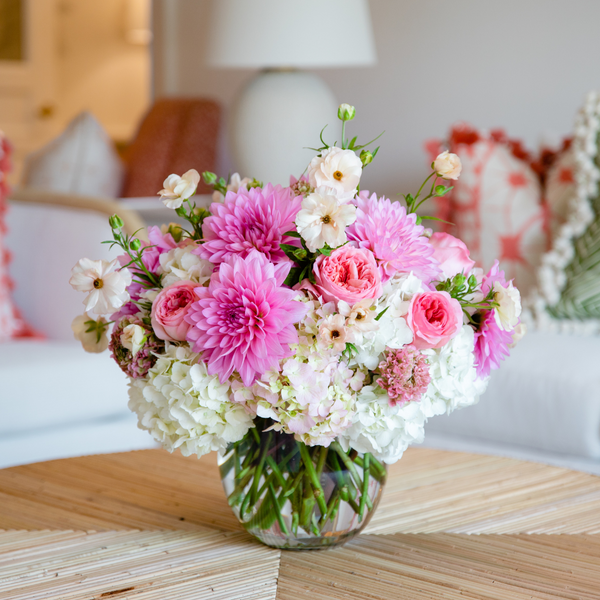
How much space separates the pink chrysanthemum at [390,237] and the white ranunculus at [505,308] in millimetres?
68

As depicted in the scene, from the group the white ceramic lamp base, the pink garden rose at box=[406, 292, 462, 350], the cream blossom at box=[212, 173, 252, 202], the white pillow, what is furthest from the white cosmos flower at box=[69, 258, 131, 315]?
the white pillow

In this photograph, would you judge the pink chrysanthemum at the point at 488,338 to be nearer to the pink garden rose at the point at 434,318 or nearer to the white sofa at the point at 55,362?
the pink garden rose at the point at 434,318

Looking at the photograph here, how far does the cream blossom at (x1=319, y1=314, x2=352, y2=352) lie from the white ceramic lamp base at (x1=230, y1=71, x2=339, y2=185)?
1761 mm

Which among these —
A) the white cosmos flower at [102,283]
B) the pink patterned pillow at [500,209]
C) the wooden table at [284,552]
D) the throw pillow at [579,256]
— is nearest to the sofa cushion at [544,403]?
the throw pillow at [579,256]

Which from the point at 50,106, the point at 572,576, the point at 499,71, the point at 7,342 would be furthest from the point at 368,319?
the point at 50,106

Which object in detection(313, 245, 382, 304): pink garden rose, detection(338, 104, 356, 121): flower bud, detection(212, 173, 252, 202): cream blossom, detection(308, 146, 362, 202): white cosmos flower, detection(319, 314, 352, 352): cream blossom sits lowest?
detection(319, 314, 352, 352): cream blossom

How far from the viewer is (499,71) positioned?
238 centimetres

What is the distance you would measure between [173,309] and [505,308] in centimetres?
28

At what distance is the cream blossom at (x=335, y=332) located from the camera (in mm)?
655

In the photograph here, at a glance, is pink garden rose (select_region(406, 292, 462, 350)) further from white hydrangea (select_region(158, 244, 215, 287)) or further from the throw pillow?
the throw pillow

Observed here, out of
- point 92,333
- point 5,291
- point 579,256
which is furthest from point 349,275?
point 5,291

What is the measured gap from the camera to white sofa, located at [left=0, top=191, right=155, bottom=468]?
4.94 feet

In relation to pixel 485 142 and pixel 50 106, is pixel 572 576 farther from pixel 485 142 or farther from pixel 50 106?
pixel 50 106

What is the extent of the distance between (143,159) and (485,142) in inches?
61.0
